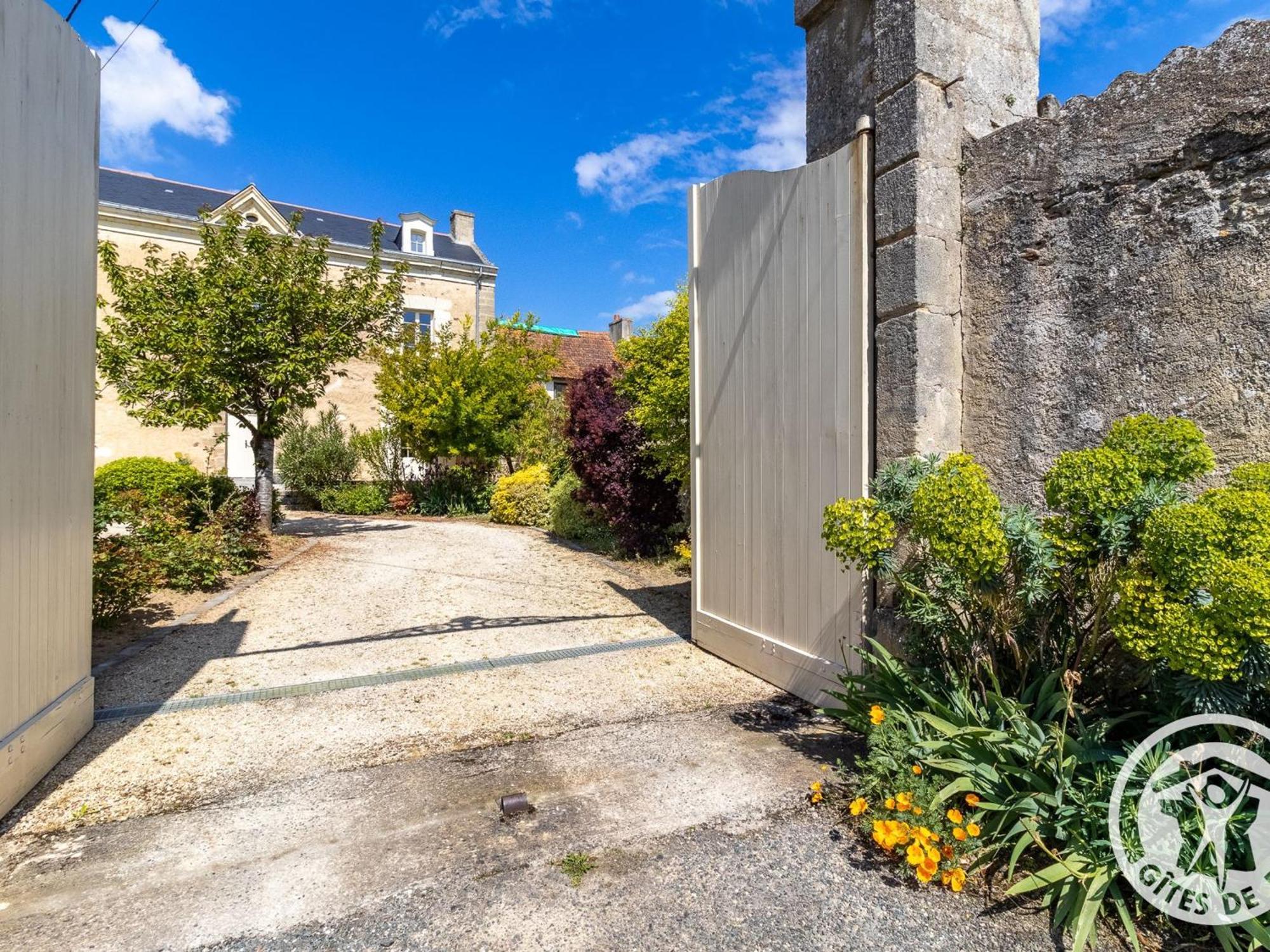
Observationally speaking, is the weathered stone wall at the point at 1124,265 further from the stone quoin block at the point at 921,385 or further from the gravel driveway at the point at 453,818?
the gravel driveway at the point at 453,818

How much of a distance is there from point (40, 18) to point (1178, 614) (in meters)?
4.38

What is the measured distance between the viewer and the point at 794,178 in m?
3.71

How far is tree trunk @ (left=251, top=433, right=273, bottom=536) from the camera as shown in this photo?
9.54 m

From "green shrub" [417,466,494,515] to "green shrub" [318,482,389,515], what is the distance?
801 mm

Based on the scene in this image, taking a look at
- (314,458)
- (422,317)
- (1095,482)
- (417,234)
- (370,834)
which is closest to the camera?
(1095,482)

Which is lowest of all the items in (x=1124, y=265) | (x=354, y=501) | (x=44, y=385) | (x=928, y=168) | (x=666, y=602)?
(x=666, y=602)

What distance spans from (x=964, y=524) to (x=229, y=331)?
9196 millimetres

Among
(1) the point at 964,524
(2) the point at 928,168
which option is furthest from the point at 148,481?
(1) the point at 964,524

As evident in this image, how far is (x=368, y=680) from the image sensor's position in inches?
162

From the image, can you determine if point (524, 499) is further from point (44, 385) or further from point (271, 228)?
point (271, 228)

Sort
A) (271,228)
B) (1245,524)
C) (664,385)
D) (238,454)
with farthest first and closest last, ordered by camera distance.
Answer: (271,228)
(238,454)
(664,385)
(1245,524)

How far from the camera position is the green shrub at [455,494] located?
47.3 ft

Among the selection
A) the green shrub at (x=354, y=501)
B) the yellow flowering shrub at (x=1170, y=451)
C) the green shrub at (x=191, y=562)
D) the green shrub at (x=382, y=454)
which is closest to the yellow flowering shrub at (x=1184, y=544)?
the yellow flowering shrub at (x=1170, y=451)

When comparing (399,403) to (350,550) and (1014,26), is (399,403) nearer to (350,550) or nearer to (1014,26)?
(350,550)
